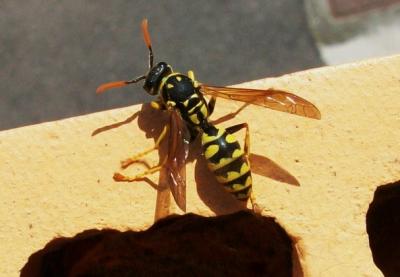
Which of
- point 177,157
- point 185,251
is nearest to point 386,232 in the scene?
point 185,251

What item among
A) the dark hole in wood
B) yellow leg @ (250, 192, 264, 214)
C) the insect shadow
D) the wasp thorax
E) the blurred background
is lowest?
the dark hole in wood

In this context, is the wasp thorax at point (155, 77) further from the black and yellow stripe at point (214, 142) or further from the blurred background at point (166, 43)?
the blurred background at point (166, 43)

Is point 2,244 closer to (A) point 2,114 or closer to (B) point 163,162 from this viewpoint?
(B) point 163,162

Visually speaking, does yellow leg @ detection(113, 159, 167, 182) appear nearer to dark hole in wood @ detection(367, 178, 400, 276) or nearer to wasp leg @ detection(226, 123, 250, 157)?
wasp leg @ detection(226, 123, 250, 157)

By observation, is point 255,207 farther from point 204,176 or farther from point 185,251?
point 185,251

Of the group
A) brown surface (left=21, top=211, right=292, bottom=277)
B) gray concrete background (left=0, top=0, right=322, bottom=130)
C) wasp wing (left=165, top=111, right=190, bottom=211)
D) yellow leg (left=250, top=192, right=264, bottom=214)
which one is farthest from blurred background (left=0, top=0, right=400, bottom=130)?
yellow leg (left=250, top=192, right=264, bottom=214)

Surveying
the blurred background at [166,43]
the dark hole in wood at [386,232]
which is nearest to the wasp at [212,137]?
the dark hole in wood at [386,232]
